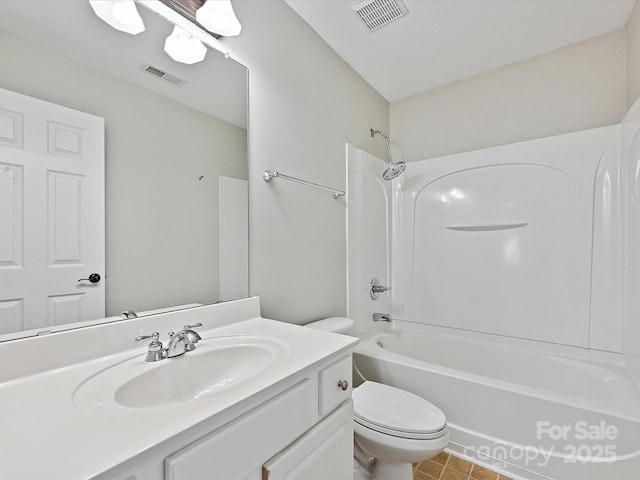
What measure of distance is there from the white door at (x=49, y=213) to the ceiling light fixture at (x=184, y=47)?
433 millimetres

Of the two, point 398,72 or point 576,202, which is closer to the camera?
point 576,202

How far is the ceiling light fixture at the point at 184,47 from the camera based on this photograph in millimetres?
1130

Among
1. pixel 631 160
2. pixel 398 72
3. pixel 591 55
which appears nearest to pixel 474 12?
pixel 398 72

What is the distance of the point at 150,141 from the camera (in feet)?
3.41

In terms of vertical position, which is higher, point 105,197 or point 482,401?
point 105,197

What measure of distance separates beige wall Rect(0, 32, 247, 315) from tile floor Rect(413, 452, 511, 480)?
1407mm

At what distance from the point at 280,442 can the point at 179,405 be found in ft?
0.92

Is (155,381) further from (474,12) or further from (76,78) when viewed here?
(474,12)

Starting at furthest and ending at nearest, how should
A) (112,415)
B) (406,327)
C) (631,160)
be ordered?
(406,327) → (631,160) → (112,415)

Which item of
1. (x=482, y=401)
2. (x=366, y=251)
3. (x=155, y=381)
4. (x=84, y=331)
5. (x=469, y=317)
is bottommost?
(x=482, y=401)

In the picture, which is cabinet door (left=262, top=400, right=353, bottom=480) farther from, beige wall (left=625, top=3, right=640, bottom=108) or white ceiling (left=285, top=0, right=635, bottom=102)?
beige wall (left=625, top=3, right=640, bottom=108)

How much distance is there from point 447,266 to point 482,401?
1.03m

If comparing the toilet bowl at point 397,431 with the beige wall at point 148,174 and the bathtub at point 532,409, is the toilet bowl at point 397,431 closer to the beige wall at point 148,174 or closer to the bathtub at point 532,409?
the bathtub at point 532,409

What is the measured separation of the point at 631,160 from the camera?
5.40 ft
